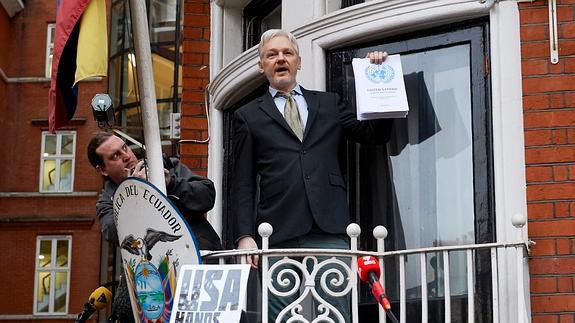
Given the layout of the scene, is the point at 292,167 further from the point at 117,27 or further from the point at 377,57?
the point at 117,27

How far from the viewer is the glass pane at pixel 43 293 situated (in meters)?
31.0

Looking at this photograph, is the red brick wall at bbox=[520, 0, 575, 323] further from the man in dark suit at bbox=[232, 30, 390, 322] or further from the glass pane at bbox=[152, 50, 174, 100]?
the glass pane at bbox=[152, 50, 174, 100]

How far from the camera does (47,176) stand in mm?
32812

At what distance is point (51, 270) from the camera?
31.4 meters

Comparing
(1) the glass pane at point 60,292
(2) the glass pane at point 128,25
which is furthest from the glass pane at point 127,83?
(1) the glass pane at point 60,292

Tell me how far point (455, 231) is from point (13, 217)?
89.7 feet

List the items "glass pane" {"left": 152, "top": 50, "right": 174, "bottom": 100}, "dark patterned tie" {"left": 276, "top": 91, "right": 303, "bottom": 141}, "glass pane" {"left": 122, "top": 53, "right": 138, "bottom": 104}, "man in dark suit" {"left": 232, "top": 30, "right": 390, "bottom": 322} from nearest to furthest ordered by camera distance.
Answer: "man in dark suit" {"left": 232, "top": 30, "right": 390, "bottom": 322}
"dark patterned tie" {"left": 276, "top": 91, "right": 303, "bottom": 141}
"glass pane" {"left": 152, "top": 50, "right": 174, "bottom": 100}
"glass pane" {"left": 122, "top": 53, "right": 138, "bottom": 104}

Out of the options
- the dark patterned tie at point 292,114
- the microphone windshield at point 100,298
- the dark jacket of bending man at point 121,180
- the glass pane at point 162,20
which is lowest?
the microphone windshield at point 100,298

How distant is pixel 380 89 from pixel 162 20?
23.0 m

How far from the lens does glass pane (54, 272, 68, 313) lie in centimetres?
3086

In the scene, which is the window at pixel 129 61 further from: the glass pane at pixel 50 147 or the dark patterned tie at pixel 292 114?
the dark patterned tie at pixel 292 114

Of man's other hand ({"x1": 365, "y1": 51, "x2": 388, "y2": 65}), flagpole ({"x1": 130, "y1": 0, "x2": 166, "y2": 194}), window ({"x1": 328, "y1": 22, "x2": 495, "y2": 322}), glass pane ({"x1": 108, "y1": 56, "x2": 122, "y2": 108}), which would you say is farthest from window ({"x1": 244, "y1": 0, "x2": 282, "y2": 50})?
glass pane ({"x1": 108, "y1": 56, "x2": 122, "y2": 108})

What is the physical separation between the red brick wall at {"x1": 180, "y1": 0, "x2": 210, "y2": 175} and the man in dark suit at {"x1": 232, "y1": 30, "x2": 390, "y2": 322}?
164 cm

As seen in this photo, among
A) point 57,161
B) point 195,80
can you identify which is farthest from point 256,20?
point 57,161
